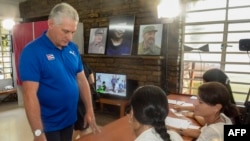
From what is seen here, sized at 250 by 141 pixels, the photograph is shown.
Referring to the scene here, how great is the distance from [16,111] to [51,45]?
382 cm

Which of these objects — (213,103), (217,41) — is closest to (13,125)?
(213,103)

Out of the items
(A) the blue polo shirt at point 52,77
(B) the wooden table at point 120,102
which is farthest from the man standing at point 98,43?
(A) the blue polo shirt at point 52,77

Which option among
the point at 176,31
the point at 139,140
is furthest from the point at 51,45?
the point at 176,31

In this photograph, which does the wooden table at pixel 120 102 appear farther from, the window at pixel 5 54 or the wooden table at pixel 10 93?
the window at pixel 5 54

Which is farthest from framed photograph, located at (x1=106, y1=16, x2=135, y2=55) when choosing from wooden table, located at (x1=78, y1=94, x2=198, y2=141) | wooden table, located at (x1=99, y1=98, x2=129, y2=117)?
wooden table, located at (x1=78, y1=94, x2=198, y2=141)

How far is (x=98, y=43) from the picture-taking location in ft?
12.9

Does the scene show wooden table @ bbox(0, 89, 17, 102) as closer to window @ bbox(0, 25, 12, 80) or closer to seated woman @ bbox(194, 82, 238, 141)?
window @ bbox(0, 25, 12, 80)

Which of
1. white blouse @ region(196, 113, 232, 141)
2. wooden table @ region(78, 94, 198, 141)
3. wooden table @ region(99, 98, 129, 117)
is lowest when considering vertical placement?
wooden table @ region(99, 98, 129, 117)

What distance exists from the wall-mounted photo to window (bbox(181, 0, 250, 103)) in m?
Result: 1.43

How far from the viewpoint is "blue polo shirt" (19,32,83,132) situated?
3.71ft

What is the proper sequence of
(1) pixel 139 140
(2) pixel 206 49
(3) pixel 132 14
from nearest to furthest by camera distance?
(1) pixel 139 140 → (2) pixel 206 49 → (3) pixel 132 14

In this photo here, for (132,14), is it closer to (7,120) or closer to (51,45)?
(51,45)

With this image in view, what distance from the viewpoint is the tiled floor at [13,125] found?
3.06 m

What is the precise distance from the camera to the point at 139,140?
0.86m
